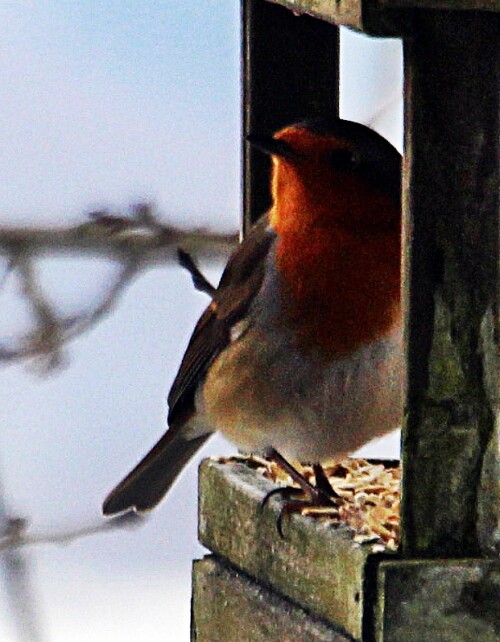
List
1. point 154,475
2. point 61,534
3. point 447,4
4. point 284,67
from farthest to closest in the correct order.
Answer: point 61,534
point 154,475
point 284,67
point 447,4

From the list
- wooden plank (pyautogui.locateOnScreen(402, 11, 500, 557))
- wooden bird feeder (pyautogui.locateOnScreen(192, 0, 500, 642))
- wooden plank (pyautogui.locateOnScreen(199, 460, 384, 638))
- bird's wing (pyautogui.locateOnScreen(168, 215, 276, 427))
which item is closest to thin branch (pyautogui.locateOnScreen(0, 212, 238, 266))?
bird's wing (pyautogui.locateOnScreen(168, 215, 276, 427))

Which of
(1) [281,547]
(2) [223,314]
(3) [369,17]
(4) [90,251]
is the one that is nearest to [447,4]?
(3) [369,17]

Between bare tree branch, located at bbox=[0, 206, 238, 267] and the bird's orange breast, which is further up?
the bird's orange breast

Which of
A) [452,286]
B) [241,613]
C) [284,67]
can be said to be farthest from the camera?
[284,67]

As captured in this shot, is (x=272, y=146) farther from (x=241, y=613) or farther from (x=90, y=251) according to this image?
(x=90, y=251)

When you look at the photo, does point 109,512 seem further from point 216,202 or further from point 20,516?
point 216,202

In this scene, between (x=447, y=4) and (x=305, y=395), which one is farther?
(x=305, y=395)

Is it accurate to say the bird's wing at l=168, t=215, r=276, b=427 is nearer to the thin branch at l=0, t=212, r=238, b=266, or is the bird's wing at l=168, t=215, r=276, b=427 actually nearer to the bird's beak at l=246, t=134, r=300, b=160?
the bird's beak at l=246, t=134, r=300, b=160

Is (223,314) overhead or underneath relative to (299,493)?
overhead
